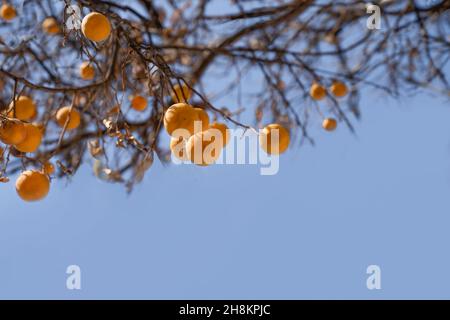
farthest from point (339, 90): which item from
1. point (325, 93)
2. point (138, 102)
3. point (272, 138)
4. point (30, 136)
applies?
point (30, 136)

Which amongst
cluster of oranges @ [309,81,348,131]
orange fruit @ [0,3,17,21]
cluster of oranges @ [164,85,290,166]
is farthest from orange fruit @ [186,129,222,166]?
orange fruit @ [0,3,17,21]

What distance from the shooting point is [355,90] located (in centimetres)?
415

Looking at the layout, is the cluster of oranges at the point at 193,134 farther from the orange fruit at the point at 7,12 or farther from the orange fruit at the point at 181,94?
the orange fruit at the point at 7,12

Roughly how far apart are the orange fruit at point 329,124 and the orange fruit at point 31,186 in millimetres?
2007

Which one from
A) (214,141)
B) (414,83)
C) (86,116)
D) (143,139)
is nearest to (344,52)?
(414,83)

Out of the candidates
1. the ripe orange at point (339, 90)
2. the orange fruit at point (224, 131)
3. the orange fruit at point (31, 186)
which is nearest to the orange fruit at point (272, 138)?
the orange fruit at point (224, 131)

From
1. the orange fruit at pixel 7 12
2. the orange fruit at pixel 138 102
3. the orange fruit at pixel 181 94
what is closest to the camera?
the orange fruit at pixel 181 94

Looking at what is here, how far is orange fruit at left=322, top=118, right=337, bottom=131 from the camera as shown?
11.0ft

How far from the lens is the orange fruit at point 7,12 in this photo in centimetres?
333

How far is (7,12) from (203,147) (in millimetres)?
2441

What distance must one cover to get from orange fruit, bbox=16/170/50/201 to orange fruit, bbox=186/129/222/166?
60 centimetres
